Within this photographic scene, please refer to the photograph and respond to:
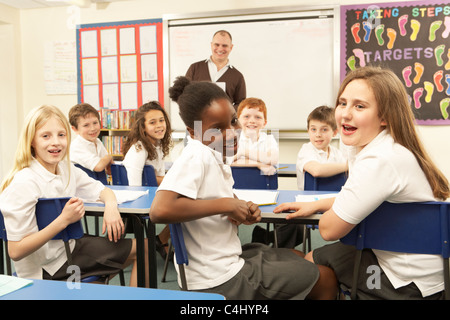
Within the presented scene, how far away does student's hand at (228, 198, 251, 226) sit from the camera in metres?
1.16

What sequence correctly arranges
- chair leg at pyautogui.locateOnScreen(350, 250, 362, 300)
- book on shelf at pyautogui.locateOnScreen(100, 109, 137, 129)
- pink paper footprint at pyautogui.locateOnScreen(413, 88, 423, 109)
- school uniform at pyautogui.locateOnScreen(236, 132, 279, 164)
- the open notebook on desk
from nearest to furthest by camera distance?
chair leg at pyautogui.locateOnScreen(350, 250, 362, 300), the open notebook on desk, school uniform at pyautogui.locateOnScreen(236, 132, 279, 164), pink paper footprint at pyautogui.locateOnScreen(413, 88, 423, 109), book on shelf at pyautogui.locateOnScreen(100, 109, 137, 129)

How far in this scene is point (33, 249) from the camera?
54.3 inches

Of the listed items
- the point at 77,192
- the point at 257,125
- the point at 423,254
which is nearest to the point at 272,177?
the point at 257,125

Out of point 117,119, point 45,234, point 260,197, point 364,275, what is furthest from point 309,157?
point 117,119

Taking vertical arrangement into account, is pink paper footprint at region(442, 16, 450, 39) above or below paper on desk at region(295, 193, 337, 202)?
above

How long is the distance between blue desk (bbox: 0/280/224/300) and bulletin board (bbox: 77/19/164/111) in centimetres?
441

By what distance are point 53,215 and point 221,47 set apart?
3.65 meters

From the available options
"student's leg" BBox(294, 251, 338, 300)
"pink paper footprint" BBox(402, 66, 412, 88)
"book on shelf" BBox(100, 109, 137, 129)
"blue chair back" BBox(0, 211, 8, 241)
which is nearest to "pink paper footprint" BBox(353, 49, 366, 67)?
"pink paper footprint" BBox(402, 66, 412, 88)

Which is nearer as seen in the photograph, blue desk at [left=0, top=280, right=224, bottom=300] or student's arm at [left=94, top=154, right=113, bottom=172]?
blue desk at [left=0, top=280, right=224, bottom=300]

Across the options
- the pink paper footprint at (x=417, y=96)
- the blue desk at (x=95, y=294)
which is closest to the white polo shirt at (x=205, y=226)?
the blue desk at (x=95, y=294)

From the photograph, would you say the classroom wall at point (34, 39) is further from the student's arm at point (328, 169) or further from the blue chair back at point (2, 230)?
the blue chair back at point (2, 230)

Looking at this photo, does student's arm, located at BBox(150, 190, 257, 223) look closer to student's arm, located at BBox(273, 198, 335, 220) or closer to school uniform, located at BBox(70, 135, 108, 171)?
student's arm, located at BBox(273, 198, 335, 220)

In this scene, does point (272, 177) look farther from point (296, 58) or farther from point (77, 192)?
point (296, 58)

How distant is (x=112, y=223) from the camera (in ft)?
5.27
